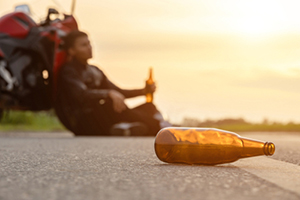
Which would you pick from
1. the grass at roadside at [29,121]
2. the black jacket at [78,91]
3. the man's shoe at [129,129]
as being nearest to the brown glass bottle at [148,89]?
the black jacket at [78,91]

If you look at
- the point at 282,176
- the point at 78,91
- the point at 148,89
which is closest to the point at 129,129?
the point at 148,89

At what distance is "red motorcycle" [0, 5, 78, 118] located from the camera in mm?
7461

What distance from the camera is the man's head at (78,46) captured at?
7379 mm

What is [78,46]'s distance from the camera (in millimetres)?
7379

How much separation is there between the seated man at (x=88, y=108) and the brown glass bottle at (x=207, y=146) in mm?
4524

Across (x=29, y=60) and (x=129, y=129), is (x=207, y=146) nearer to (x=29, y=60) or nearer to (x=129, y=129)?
(x=129, y=129)

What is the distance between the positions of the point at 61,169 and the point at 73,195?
2.87 feet

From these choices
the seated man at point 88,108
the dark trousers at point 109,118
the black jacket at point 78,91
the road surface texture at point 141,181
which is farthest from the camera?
the dark trousers at point 109,118

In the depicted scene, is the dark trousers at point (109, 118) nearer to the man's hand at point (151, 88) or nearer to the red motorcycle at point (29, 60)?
the man's hand at point (151, 88)

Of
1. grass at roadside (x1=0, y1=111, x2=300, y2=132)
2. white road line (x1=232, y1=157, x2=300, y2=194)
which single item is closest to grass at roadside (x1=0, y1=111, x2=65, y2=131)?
grass at roadside (x1=0, y1=111, x2=300, y2=132)

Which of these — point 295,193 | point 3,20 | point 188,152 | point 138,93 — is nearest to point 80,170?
point 188,152

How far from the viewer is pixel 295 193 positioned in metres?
1.65

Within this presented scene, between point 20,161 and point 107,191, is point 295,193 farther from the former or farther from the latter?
point 20,161

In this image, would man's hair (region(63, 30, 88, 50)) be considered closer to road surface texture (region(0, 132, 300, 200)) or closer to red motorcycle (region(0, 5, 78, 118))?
red motorcycle (region(0, 5, 78, 118))
